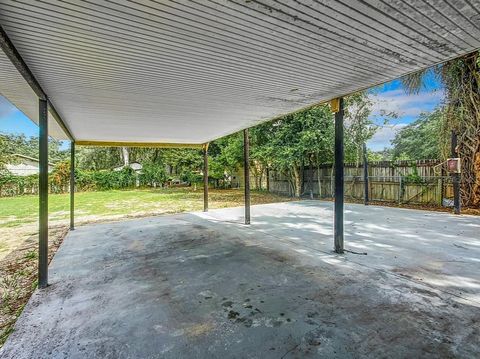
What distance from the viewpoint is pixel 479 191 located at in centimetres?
722

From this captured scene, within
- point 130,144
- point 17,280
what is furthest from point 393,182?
point 17,280

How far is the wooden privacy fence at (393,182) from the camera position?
8023 mm

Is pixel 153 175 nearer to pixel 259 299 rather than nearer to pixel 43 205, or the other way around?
pixel 43 205

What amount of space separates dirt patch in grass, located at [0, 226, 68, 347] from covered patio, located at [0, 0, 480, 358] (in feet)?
0.52

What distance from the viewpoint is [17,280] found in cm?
330

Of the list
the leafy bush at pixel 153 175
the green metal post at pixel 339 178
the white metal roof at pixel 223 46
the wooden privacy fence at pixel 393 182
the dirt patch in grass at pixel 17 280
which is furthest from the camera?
the leafy bush at pixel 153 175

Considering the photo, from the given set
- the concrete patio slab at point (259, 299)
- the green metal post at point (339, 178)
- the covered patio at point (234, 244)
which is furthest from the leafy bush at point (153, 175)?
the green metal post at point (339, 178)

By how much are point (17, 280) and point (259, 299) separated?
3129 mm

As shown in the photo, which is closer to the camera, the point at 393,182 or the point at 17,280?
the point at 17,280

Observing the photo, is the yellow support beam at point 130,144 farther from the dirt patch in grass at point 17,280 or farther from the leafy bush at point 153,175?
the leafy bush at point 153,175

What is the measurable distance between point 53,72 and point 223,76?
1754 mm

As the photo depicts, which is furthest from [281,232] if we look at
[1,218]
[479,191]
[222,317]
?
[1,218]

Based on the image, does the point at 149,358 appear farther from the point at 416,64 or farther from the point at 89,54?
the point at 416,64

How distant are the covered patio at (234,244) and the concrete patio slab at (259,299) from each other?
16mm
